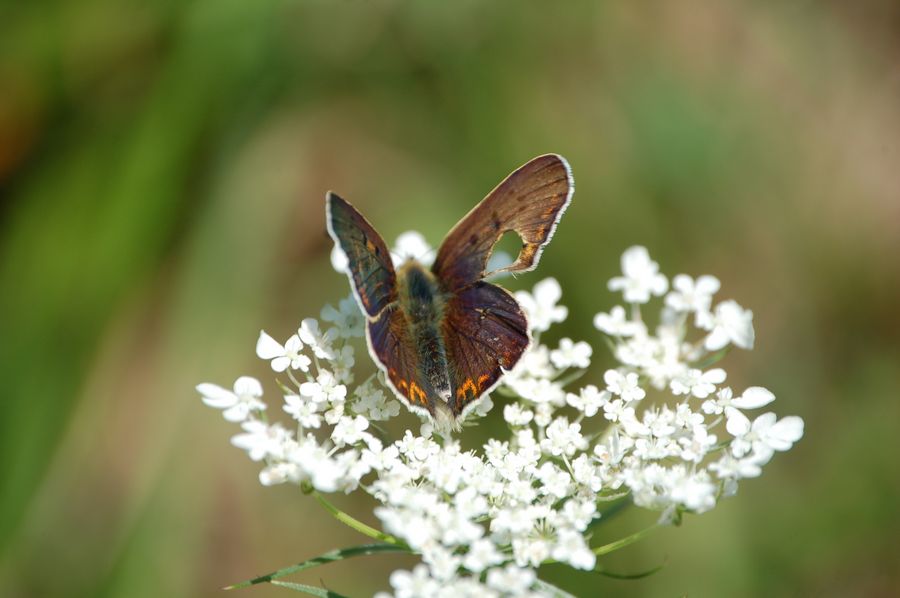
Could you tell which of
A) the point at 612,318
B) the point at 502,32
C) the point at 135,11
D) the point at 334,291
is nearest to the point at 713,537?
the point at 612,318

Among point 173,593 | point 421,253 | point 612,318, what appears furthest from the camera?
point 173,593

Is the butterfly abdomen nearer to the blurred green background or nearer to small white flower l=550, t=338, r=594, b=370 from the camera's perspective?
small white flower l=550, t=338, r=594, b=370

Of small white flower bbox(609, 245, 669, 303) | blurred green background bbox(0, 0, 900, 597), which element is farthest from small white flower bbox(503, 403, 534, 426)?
blurred green background bbox(0, 0, 900, 597)

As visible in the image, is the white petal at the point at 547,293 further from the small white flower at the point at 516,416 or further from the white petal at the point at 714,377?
the white petal at the point at 714,377

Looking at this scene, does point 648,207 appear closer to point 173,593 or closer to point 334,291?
point 334,291

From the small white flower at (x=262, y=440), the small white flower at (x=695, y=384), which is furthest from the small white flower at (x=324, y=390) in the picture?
the small white flower at (x=695, y=384)

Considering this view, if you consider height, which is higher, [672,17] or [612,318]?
[672,17]
